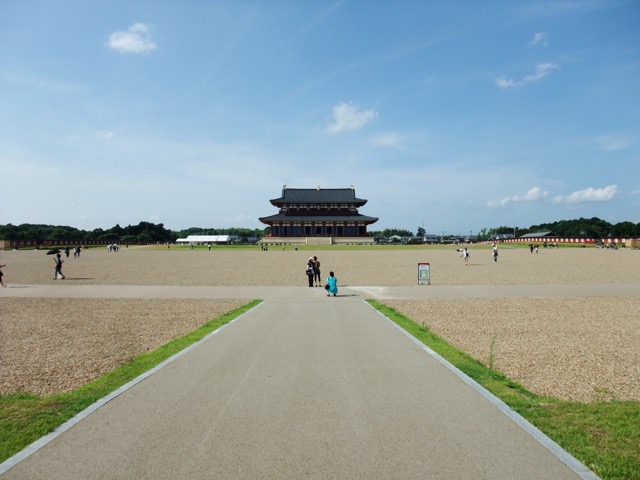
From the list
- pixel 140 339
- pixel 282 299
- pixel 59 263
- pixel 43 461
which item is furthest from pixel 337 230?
pixel 43 461

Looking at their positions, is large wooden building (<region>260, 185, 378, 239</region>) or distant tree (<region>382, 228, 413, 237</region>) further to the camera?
distant tree (<region>382, 228, 413, 237</region>)

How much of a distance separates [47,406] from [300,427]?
3607mm

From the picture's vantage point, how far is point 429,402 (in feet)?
19.8

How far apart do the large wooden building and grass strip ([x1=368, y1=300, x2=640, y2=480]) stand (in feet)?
309

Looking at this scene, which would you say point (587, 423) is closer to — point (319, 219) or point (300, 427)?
point (300, 427)

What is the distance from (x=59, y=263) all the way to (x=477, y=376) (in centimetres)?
2721

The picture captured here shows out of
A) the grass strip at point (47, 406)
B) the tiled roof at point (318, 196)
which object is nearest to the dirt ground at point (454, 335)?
the grass strip at point (47, 406)

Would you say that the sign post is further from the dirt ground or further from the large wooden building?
the large wooden building

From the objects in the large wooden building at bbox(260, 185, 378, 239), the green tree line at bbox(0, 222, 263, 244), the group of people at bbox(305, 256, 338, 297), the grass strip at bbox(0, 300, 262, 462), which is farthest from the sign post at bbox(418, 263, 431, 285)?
the green tree line at bbox(0, 222, 263, 244)

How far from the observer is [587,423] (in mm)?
5402

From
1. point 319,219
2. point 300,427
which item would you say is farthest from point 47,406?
point 319,219

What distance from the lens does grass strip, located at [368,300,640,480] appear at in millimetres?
4398

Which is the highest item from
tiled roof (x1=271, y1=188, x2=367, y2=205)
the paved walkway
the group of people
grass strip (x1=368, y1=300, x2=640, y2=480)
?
tiled roof (x1=271, y1=188, x2=367, y2=205)

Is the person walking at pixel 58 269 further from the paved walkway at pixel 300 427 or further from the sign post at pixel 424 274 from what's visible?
the paved walkway at pixel 300 427
